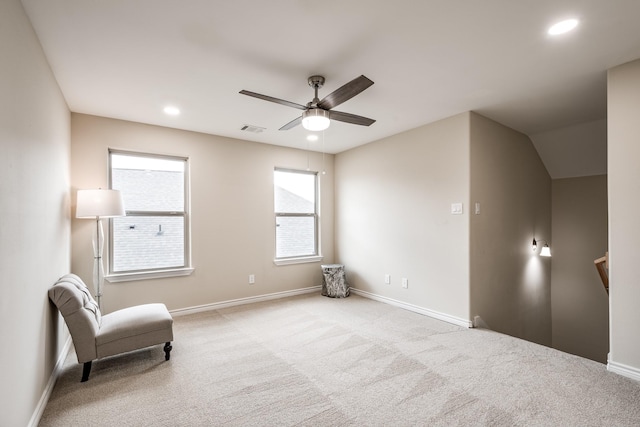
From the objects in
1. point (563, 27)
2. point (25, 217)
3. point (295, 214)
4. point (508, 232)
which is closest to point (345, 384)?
point (25, 217)

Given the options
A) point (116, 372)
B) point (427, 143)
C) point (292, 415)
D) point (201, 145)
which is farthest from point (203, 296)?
point (427, 143)

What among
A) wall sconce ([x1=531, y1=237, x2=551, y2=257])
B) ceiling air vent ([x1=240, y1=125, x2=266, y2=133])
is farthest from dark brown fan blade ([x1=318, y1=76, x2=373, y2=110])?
wall sconce ([x1=531, y1=237, x2=551, y2=257])

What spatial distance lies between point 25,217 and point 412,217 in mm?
3942

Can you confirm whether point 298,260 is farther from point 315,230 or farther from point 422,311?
point 422,311

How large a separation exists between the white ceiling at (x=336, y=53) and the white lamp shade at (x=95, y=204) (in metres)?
0.99

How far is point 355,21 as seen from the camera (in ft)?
6.46

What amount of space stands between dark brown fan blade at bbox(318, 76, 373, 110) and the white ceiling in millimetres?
279

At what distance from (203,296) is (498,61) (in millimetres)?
4336

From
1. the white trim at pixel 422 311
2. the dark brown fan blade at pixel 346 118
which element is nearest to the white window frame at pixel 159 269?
the dark brown fan blade at pixel 346 118

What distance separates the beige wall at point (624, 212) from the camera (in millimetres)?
2439

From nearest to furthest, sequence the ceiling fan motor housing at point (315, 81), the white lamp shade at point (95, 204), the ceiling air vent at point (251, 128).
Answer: the ceiling fan motor housing at point (315, 81) → the white lamp shade at point (95, 204) → the ceiling air vent at point (251, 128)

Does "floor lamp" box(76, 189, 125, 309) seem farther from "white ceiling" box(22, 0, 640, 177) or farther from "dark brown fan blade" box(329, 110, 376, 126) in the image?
"dark brown fan blade" box(329, 110, 376, 126)

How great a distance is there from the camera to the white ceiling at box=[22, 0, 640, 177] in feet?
6.12

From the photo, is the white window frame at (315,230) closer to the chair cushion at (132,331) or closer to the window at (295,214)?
the window at (295,214)
